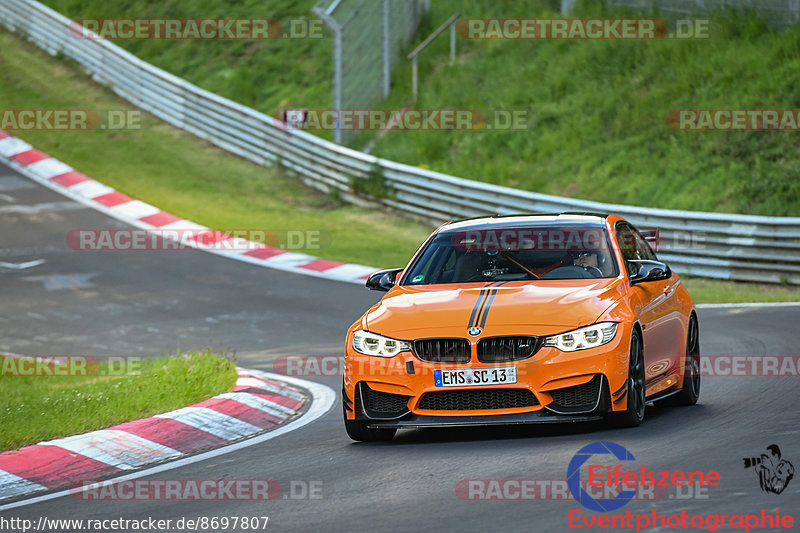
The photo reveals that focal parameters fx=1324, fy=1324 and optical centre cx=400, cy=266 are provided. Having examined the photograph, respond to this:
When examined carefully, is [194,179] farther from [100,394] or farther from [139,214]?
[100,394]

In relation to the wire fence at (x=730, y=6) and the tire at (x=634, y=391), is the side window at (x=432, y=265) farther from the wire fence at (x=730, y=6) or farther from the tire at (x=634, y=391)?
the wire fence at (x=730, y=6)

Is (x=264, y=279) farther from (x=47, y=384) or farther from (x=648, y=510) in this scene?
(x=648, y=510)

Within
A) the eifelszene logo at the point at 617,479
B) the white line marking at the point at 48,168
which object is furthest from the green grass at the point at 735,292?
the white line marking at the point at 48,168

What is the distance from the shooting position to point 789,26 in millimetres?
26391

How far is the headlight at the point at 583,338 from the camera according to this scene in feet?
26.6

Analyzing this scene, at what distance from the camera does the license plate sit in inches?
317

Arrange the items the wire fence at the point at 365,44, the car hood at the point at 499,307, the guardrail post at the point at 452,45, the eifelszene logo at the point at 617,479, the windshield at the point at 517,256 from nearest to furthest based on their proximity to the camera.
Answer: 1. the eifelszene logo at the point at 617,479
2. the car hood at the point at 499,307
3. the windshield at the point at 517,256
4. the wire fence at the point at 365,44
5. the guardrail post at the point at 452,45

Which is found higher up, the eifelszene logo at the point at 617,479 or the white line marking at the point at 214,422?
the eifelszene logo at the point at 617,479

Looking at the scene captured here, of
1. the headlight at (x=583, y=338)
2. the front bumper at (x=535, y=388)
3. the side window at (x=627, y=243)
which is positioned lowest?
the front bumper at (x=535, y=388)

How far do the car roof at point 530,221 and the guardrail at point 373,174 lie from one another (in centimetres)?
1052

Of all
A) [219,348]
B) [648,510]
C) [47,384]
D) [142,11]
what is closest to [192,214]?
[219,348]

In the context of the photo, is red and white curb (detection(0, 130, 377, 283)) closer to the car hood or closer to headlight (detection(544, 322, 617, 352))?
the car hood

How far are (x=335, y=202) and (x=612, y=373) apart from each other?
20.0m

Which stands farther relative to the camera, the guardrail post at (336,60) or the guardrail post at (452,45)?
the guardrail post at (452,45)
